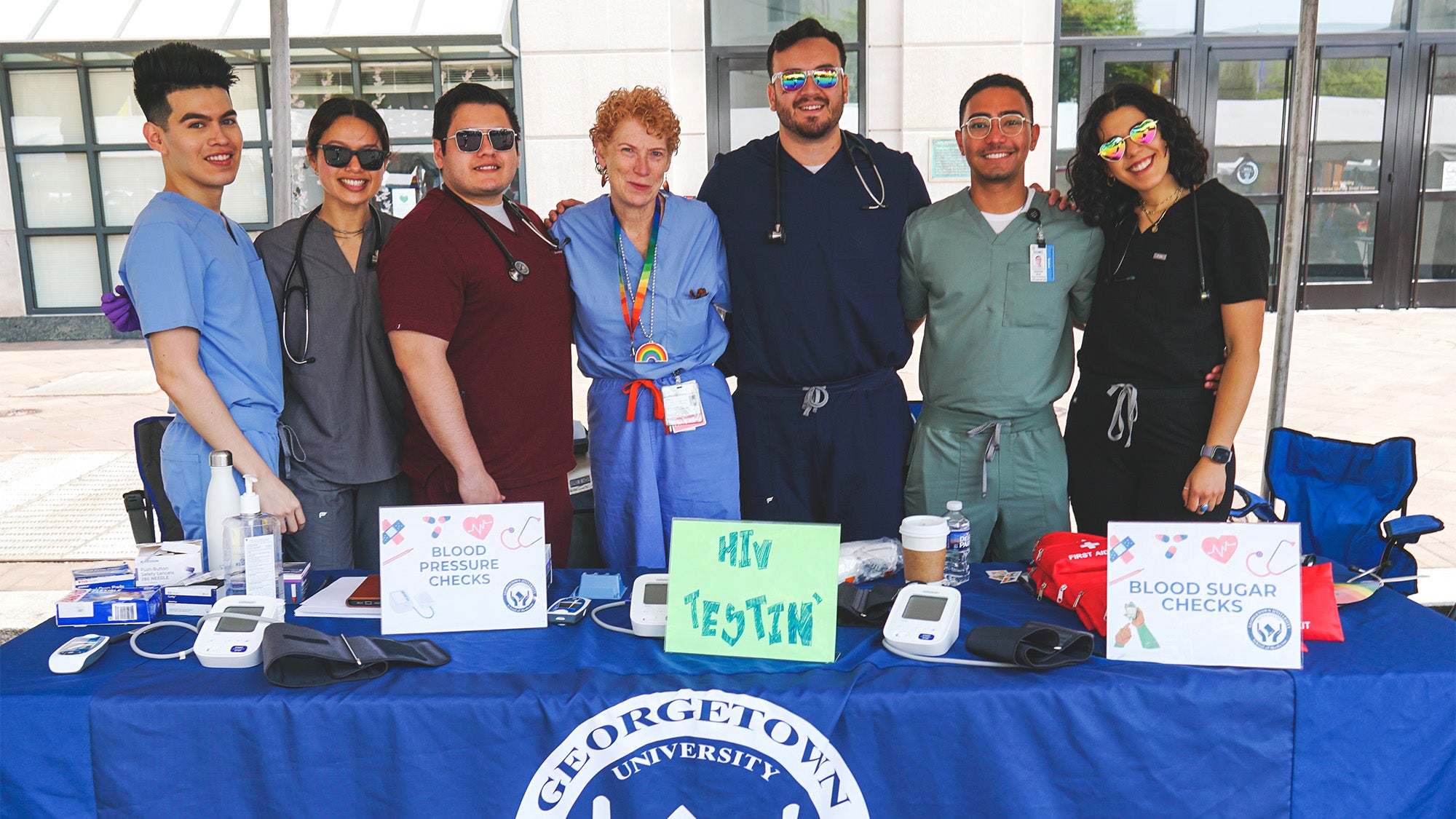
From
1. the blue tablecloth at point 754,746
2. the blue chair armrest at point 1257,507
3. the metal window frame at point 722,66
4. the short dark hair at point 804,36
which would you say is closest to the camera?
the blue tablecloth at point 754,746

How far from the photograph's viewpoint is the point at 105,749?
1.63 meters

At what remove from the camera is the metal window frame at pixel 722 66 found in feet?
30.3

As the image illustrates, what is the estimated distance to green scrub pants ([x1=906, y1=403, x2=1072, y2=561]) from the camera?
2697mm

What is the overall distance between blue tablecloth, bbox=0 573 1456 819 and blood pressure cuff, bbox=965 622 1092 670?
0.04m

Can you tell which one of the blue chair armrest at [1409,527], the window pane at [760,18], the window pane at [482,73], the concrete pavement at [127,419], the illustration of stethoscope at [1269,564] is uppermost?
the window pane at [760,18]

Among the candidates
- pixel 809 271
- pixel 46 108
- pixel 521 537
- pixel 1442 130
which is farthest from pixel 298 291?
pixel 1442 130

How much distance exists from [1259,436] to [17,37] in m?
10.6

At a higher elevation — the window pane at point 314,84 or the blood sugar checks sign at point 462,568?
the window pane at point 314,84

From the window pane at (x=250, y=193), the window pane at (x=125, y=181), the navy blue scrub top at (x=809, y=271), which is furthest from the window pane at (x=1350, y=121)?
the window pane at (x=125, y=181)

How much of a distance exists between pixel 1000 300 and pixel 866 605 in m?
1.12

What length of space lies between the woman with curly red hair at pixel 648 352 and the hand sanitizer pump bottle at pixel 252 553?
85 centimetres

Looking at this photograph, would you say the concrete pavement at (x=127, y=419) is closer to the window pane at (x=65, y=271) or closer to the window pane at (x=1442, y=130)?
the window pane at (x=65, y=271)

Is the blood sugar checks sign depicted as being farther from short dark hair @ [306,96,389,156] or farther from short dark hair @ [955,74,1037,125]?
short dark hair @ [955,74,1037,125]

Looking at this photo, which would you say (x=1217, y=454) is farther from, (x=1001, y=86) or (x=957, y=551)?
(x=1001, y=86)
